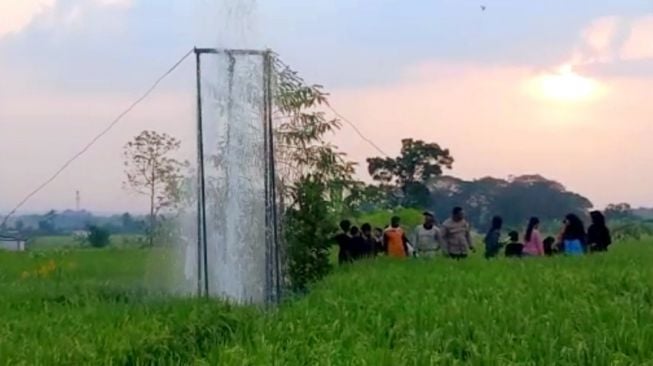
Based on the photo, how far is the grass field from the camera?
827cm

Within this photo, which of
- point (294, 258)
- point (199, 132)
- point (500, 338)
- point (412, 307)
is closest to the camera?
point (500, 338)

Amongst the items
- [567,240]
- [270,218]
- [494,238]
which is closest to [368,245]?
[494,238]

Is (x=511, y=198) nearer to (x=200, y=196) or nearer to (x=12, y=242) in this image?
(x=12, y=242)

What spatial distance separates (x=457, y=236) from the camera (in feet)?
60.7

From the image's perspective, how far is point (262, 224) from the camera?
50.2 feet

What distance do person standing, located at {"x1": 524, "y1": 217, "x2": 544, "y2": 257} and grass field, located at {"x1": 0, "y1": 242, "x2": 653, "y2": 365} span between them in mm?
5008

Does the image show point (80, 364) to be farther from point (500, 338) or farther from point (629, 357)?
point (629, 357)

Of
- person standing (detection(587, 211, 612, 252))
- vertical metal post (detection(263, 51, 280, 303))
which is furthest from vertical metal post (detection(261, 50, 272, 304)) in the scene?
person standing (detection(587, 211, 612, 252))

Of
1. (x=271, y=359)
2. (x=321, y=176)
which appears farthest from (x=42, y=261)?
(x=271, y=359)

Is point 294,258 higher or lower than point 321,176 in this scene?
lower

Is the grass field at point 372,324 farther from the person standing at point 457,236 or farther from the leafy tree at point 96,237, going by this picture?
the leafy tree at point 96,237

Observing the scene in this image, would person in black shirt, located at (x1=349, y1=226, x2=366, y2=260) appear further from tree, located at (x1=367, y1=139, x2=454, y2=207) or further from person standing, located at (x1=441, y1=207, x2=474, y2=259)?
tree, located at (x1=367, y1=139, x2=454, y2=207)

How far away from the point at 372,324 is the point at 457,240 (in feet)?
29.4

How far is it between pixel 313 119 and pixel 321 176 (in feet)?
2.99
